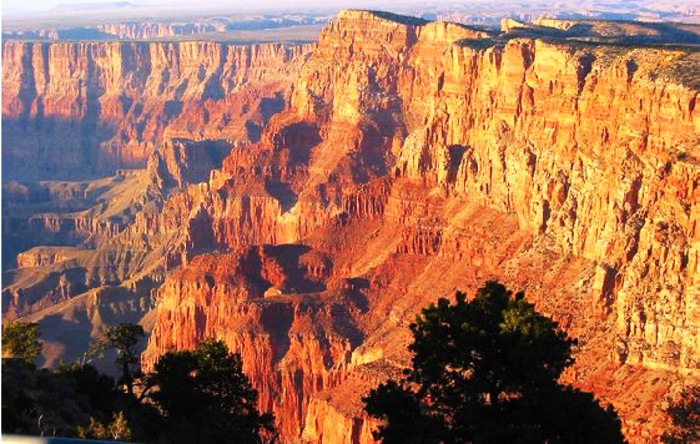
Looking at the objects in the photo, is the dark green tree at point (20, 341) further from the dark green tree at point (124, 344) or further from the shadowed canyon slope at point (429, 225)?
the shadowed canyon slope at point (429, 225)

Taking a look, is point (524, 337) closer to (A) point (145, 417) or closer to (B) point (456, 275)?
(A) point (145, 417)

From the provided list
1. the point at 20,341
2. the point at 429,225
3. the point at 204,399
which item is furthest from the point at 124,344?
the point at 429,225

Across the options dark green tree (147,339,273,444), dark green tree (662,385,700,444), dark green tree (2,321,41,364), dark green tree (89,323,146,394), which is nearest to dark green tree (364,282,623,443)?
dark green tree (662,385,700,444)

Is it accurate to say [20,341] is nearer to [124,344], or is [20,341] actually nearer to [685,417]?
[124,344]

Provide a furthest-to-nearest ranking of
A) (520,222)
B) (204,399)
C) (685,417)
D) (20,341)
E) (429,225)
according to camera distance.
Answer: (429,225) < (520,222) < (20,341) < (204,399) < (685,417)

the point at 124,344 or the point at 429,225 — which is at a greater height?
the point at 124,344

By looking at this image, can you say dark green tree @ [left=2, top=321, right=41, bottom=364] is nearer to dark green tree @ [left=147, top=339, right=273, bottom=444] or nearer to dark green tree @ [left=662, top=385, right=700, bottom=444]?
dark green tree @ [left=147, top=339, right=273, bottom=444]
